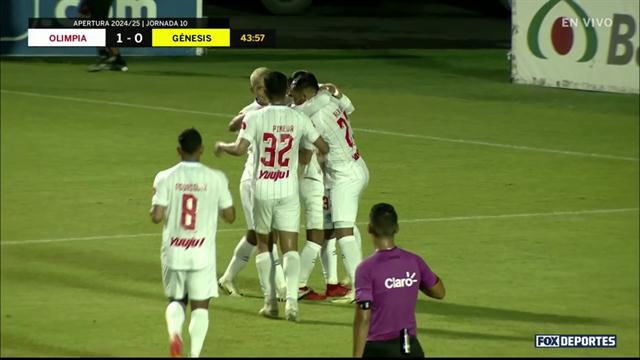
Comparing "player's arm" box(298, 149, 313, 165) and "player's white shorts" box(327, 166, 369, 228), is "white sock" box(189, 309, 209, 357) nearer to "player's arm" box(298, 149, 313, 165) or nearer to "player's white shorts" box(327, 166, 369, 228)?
"player's arm" box(298, 149, 313, 165)

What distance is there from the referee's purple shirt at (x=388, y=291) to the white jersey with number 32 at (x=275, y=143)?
3.17 meters

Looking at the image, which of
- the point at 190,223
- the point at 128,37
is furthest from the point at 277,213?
the point at 128,37

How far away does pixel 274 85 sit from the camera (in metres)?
12.1

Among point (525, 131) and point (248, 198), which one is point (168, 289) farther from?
point (525, 131)

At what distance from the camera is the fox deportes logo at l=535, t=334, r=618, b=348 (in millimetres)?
11562

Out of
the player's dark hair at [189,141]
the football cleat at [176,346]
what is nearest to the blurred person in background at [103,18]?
the player's dark hair at [189,141]

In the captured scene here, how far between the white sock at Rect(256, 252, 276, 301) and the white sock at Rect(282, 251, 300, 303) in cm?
14

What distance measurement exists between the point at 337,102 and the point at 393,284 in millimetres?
4264

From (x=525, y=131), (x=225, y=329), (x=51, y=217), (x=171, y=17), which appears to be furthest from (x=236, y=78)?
(x=225, y=329)

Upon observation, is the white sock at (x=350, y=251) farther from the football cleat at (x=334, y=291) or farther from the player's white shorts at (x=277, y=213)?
the player's white shorts at (x=277, y=213)

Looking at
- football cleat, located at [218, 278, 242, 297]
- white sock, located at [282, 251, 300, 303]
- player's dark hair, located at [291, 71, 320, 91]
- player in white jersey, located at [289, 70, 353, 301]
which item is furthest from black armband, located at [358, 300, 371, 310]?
football cleat, located at [218, 278, 242, 297]

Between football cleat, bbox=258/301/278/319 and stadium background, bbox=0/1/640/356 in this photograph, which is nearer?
stadium background, bbox=0/1/640/356

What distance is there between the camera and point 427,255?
15.0 meters

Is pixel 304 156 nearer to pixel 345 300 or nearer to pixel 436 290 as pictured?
pixel 345 300
